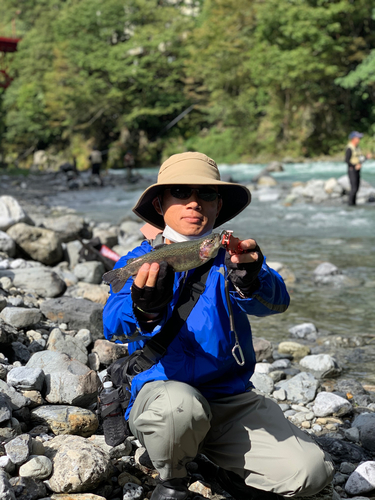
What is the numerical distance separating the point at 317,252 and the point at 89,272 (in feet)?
16.1

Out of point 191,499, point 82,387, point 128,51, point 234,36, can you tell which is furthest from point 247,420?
point 128,51

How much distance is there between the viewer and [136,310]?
7.43 feet

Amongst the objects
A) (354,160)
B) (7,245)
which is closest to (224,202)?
(7,245)

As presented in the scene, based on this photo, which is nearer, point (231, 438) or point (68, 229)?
point (231, 438)

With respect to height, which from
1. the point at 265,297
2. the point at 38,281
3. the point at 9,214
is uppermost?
the point at 265,297

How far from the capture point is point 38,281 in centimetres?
585

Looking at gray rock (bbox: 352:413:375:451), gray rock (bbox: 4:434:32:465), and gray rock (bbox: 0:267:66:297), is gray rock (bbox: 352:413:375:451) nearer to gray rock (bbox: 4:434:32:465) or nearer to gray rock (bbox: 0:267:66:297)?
gray rock (bbox: 4:434:32:465)

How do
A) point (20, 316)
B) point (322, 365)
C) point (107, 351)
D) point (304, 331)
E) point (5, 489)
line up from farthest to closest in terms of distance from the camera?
1. point (304, 331)
2. point (322, 365)
3. point (20, 316)
4. point (107, 351)
5. point (5, 489)

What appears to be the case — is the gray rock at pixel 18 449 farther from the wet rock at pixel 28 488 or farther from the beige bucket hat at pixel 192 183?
the beige bucket hat at pixel 192 183

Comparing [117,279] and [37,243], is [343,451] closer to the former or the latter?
[117,279]

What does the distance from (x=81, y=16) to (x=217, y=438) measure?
4601 centimetres

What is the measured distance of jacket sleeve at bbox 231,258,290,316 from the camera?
244 cm

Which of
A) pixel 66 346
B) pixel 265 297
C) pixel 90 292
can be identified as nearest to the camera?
pixel 265 297

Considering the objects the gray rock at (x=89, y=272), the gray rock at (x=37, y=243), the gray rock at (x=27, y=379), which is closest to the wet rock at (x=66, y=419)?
the gray rock at (x=27, y=379)
